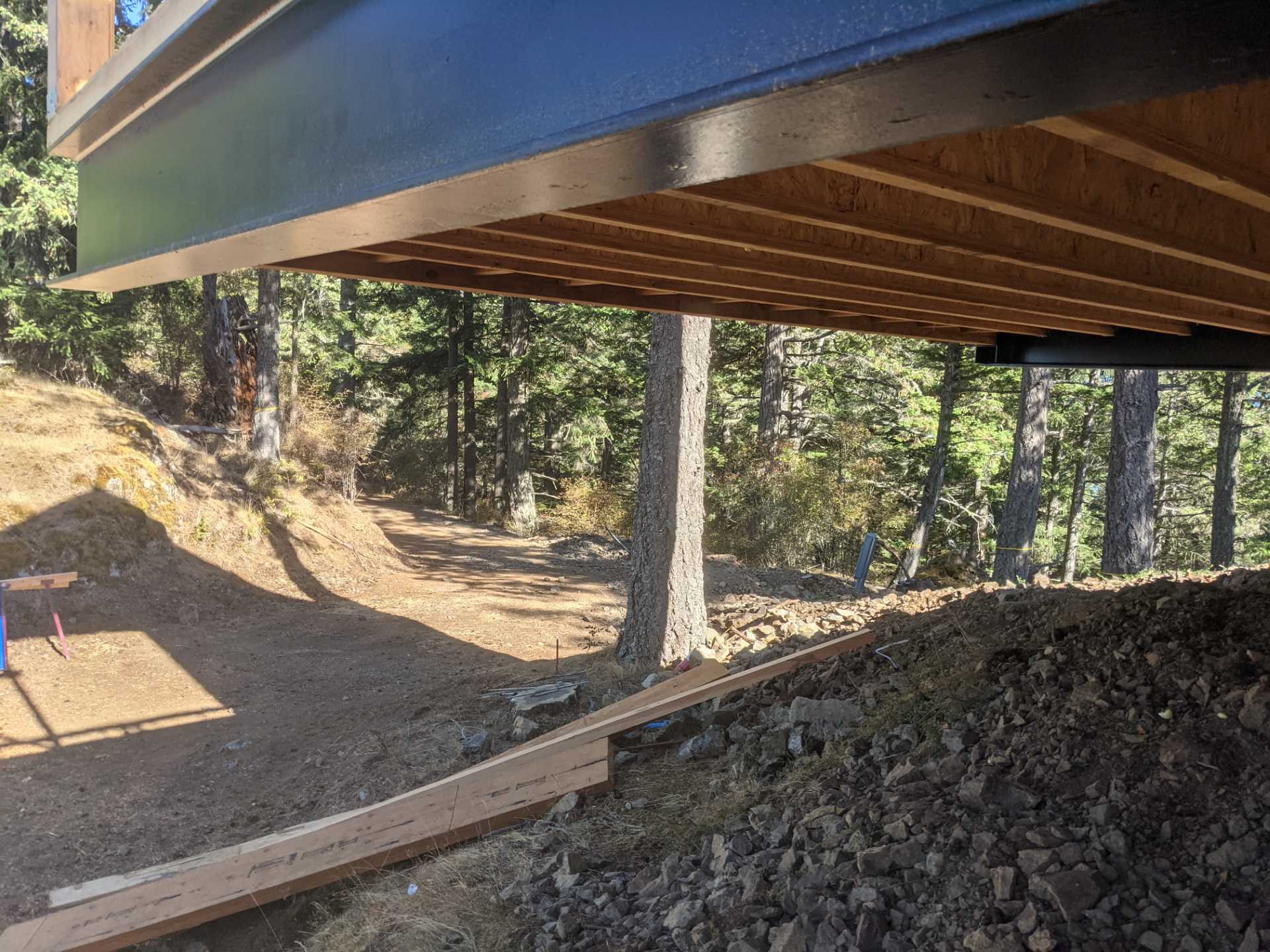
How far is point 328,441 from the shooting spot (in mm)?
19219

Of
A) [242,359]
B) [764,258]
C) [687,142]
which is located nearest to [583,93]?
[687,142]

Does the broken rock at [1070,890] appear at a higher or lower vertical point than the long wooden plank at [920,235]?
lower

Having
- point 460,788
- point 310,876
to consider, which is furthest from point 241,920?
point 460,788

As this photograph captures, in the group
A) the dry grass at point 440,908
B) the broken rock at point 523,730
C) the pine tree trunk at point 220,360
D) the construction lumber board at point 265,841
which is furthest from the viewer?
the pine tree trunk at point 220,360

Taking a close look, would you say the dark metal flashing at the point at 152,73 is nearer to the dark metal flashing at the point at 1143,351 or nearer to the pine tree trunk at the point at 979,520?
the dark metal flashing at the point at 1143,351

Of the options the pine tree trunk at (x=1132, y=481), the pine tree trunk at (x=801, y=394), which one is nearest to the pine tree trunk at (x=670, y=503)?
the pine tree trunk at (x=1132, y=481)

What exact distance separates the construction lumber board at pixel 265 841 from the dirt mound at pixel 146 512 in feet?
23.7

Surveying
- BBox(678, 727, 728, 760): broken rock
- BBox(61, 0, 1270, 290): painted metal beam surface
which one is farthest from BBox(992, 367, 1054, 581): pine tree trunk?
BBox(61, 0, 1270, 290): painted metal beam surface

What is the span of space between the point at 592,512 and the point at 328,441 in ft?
19.5

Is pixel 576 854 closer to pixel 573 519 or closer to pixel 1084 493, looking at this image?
pixel 573 519

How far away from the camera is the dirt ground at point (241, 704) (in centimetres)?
659

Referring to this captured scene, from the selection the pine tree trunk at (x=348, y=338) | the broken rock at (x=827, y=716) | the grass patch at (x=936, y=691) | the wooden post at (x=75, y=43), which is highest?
the pine tree trunk at (x=348, y=338)

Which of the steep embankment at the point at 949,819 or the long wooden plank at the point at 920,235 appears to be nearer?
the long wooden plank at the point at 920,235

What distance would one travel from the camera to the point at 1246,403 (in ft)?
73.0
